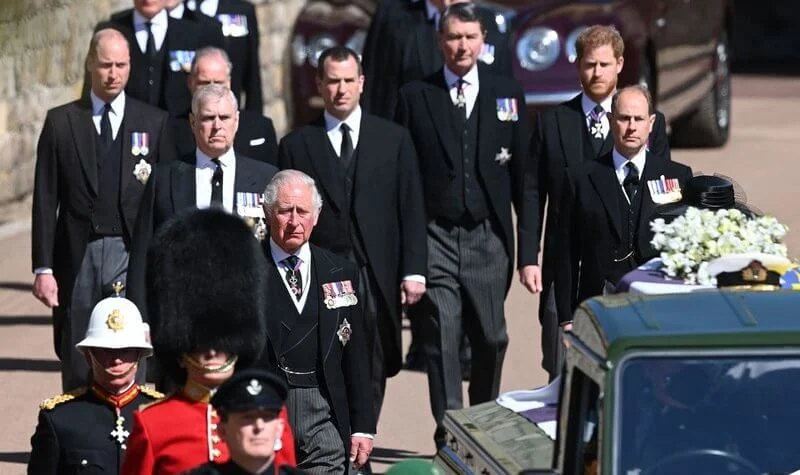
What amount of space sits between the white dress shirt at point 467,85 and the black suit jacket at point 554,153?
1.65ft

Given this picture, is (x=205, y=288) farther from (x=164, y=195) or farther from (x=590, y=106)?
(x=590, y=106)

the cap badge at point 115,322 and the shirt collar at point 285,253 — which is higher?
the shirt collar at point 285,253

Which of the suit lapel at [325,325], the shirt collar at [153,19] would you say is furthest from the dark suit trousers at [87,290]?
the suit lapel at [325,325]

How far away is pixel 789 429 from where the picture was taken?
17.9 ft

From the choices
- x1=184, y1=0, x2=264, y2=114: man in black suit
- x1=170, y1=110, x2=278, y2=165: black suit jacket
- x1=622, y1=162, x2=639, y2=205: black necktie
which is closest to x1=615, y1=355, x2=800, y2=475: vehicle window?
x1=622, y1=162, x2=639, y2=205: black necktie

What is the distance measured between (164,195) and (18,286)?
4.90m

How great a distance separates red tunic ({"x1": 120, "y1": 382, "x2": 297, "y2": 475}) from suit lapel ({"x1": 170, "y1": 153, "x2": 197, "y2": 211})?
3.09m

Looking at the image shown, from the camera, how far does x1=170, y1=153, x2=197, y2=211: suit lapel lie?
28.9ft

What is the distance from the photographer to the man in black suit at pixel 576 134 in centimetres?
949

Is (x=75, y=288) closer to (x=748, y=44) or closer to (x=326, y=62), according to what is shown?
(x=326, y=62)

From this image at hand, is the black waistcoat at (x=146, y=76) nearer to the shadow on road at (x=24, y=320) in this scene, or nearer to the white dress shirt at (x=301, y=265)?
the shadow on road at (x=24, y=320)

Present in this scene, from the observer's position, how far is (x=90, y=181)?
9844 mm

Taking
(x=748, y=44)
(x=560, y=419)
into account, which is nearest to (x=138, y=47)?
(x=560, y=419)

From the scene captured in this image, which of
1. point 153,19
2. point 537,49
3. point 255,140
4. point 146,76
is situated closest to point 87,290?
point 255,140
